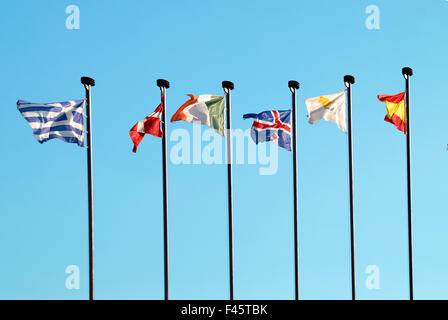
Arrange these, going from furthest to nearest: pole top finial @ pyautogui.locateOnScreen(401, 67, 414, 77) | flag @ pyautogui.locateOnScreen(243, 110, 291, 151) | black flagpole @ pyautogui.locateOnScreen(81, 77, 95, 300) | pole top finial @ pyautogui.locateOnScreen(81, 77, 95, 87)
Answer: pole top finial @ pyautogui.locateOnScreen(401, 67, 414, 77) → flag @ pyautogui.locateOnScreen(243, 110, 291, 151) → pole top finial @ pyautogui.locateOnScreen(81, 77, 95, 87) → black flagpole @ pyautogui.locateOnScreen(81, 77, 95, 300)

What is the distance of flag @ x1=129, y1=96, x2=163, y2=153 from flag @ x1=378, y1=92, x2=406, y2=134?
8.88 meters

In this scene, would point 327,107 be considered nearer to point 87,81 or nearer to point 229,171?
point 229,171

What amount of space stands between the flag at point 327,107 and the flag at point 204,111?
349cm

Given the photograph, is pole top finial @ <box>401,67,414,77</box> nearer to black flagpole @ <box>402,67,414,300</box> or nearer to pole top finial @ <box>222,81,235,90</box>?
black flagpole @ <box>402,67,414,300</box>

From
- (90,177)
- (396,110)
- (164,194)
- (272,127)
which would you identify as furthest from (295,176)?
(90,177)

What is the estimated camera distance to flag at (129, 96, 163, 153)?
27250mm

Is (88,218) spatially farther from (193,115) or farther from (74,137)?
(193,115)

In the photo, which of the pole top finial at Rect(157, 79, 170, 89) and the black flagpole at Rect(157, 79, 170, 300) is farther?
the pole top finial at Rect(157, 79, 170, 89)

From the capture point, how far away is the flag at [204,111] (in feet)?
91.0

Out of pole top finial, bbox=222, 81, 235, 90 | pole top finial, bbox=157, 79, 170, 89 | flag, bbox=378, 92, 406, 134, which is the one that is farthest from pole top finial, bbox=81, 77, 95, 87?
flag, bbox=378, 92, 406, 134
